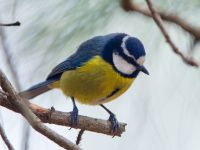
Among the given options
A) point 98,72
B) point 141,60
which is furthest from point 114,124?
point 98,72

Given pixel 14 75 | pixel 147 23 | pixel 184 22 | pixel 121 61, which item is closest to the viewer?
pixel 14 75

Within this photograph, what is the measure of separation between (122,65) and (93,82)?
7 centimetres

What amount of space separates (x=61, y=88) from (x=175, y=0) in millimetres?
425

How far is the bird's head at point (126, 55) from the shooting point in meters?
1.04

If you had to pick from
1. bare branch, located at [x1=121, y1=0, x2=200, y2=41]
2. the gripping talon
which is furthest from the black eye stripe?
bare branch, located at [x1=121, y1=0, x2=200, y2=41]

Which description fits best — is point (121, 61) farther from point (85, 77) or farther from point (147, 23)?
point (147, 23)

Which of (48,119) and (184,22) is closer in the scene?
(184,22)

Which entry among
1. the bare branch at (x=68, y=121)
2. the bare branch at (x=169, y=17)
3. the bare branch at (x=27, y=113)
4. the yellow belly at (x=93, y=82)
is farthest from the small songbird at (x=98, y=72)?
the bare branch at (x=27, y=113)

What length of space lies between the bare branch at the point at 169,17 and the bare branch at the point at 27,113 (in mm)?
218

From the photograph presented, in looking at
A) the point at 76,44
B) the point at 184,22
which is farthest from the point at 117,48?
the point at 184,22

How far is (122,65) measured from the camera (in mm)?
1167

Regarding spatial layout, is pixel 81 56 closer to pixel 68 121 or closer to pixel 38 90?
pixel 38 90

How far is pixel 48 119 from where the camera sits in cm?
92

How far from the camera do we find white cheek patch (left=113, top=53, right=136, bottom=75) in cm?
115
